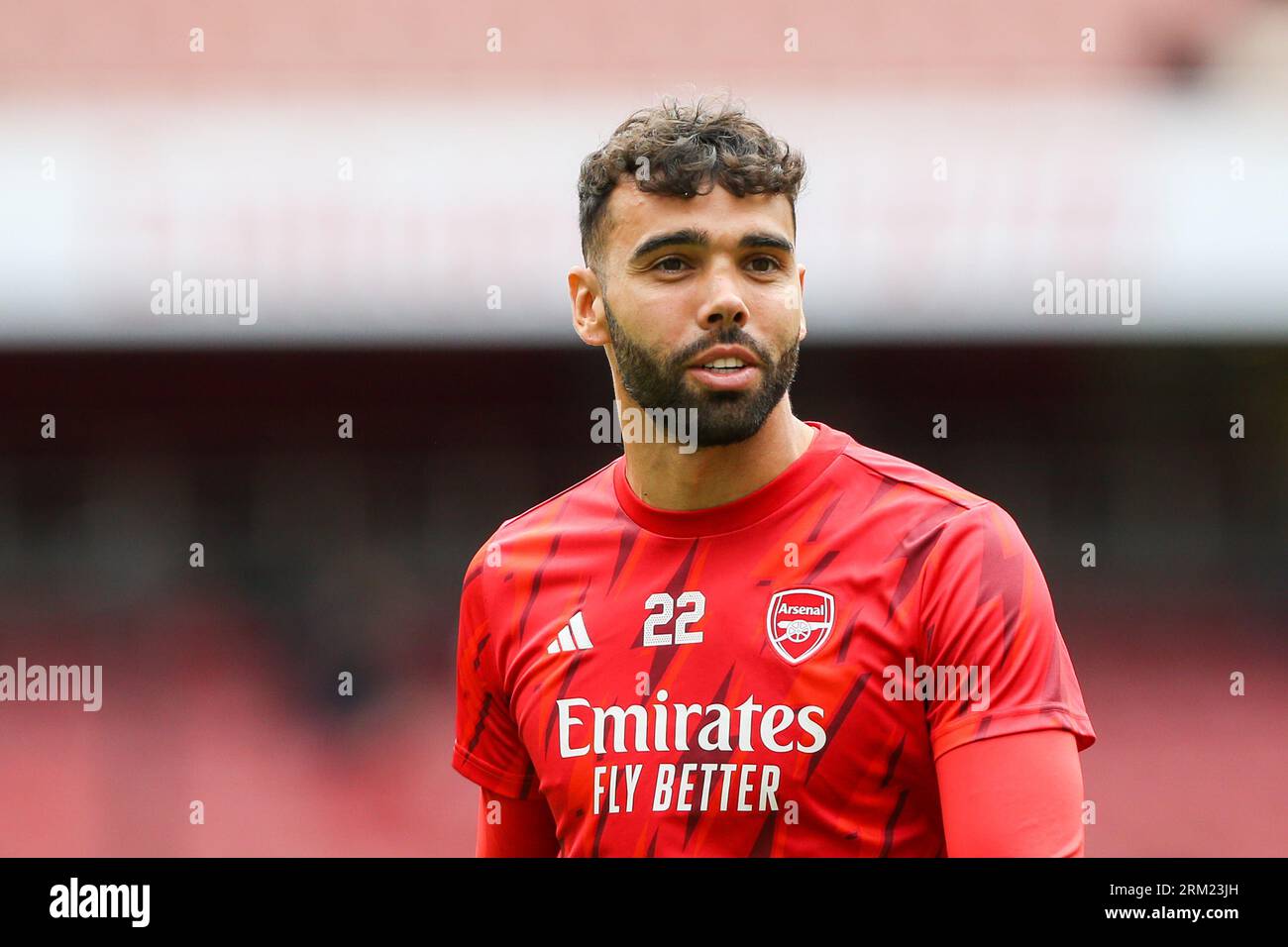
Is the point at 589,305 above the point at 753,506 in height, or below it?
above

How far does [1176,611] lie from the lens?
9.73 m

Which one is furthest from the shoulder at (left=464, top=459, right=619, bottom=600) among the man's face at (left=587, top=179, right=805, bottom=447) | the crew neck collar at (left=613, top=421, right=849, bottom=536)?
the man's face at (left=587, top=179, right=805, bottom=447)

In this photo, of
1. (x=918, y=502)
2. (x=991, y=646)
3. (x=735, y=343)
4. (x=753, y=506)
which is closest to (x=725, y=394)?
(x=735, y=343)

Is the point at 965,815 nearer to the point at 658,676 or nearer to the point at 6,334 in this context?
the point at 658,676

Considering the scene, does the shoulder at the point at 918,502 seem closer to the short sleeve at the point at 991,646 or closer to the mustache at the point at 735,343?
the short sleeve at the point at 991,646

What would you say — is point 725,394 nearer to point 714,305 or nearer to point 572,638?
point 714,305

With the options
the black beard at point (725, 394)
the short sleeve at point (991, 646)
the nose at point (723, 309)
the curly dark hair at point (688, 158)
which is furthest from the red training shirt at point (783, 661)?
the curly dark hair at point (688, 158)

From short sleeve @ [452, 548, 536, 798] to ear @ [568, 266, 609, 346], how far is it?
1.76 ft

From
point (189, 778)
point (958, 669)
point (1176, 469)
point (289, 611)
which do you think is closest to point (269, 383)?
point (289, 611)

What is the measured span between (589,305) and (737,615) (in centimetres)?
78

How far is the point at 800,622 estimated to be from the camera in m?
2.18

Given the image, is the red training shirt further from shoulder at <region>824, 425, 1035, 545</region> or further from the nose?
the nose

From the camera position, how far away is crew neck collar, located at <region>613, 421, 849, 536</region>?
2324mm

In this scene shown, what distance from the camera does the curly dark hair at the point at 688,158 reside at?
7.63 ft
